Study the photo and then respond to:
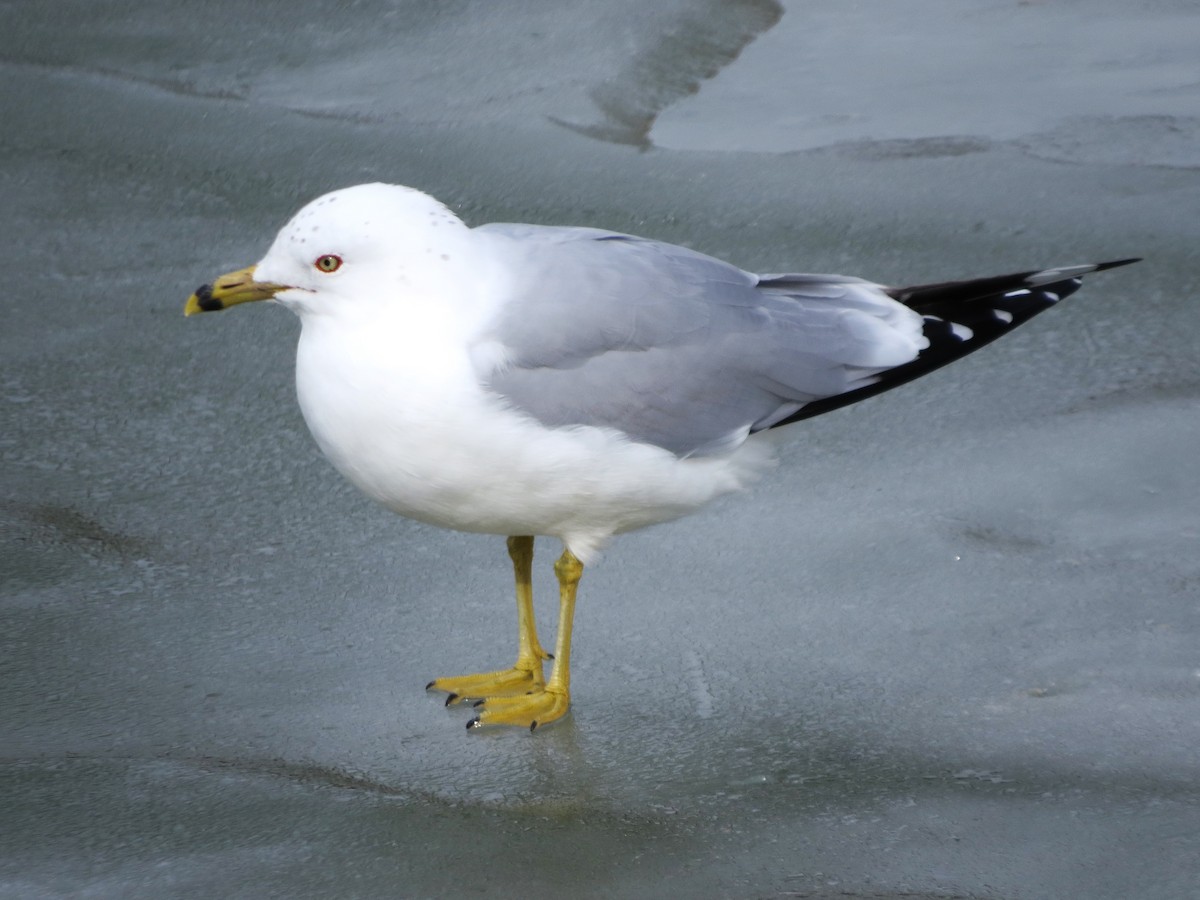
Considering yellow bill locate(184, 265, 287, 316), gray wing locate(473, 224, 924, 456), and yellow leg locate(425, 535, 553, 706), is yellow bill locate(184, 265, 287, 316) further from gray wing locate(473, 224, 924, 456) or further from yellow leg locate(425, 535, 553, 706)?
yellow leg locate(425, 535, 553, 706)

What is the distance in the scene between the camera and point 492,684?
129 inches

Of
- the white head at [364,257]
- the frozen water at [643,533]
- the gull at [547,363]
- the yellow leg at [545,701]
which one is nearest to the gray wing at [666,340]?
the gull at [547,363]

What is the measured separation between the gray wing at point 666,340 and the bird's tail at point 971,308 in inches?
1.3

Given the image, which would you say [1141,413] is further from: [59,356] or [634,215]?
[59,356]

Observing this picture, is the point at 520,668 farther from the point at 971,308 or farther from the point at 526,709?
the point at 971,308

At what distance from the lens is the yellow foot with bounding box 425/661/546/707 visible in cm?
325

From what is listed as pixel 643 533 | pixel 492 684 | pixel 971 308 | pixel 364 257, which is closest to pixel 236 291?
pixel 364 257

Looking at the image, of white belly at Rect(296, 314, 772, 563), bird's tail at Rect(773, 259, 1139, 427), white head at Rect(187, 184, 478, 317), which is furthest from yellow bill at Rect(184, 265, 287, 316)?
bird's tail at Rect(773, 259, 1139, 427)

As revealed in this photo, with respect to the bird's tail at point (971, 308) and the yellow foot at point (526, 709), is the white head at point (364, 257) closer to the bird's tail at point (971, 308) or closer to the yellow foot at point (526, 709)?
the yellow foot at point (526, 709)

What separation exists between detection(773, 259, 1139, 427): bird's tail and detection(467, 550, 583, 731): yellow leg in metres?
0.78

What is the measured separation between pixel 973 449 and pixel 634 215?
5.56ft

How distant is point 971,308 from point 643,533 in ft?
3.25

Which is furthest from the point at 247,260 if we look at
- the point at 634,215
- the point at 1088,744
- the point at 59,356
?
the point at 1088,744

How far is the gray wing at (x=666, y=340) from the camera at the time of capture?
2975 millimetres
